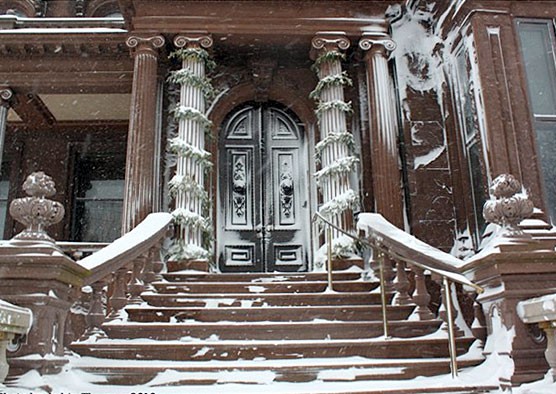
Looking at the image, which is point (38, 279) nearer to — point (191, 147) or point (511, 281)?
point (511, 281)

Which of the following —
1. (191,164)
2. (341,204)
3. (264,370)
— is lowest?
(264,370)

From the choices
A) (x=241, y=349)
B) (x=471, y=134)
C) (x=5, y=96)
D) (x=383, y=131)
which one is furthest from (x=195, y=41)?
(x=241, y=349)

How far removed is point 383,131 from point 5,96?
686 cm

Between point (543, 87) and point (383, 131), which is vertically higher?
point (543, 87)

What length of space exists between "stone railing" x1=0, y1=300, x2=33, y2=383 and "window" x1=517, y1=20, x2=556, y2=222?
22.2 feet

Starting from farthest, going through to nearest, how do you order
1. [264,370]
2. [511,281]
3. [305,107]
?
[305,107] → [264,370] → [511,281]

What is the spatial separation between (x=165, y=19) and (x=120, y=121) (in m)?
4.26

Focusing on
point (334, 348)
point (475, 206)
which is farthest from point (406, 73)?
point (334, 348)

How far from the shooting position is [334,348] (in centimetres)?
559

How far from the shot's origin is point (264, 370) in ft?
16.6

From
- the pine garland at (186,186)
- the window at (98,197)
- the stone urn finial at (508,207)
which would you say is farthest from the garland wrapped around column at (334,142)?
the window at (98,197)

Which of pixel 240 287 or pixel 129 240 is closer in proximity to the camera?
pixel 129 240

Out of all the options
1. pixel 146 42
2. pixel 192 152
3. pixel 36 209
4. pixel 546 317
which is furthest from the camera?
pixel 146 42

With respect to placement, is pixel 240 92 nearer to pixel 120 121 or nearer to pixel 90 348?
pixel 120 121
